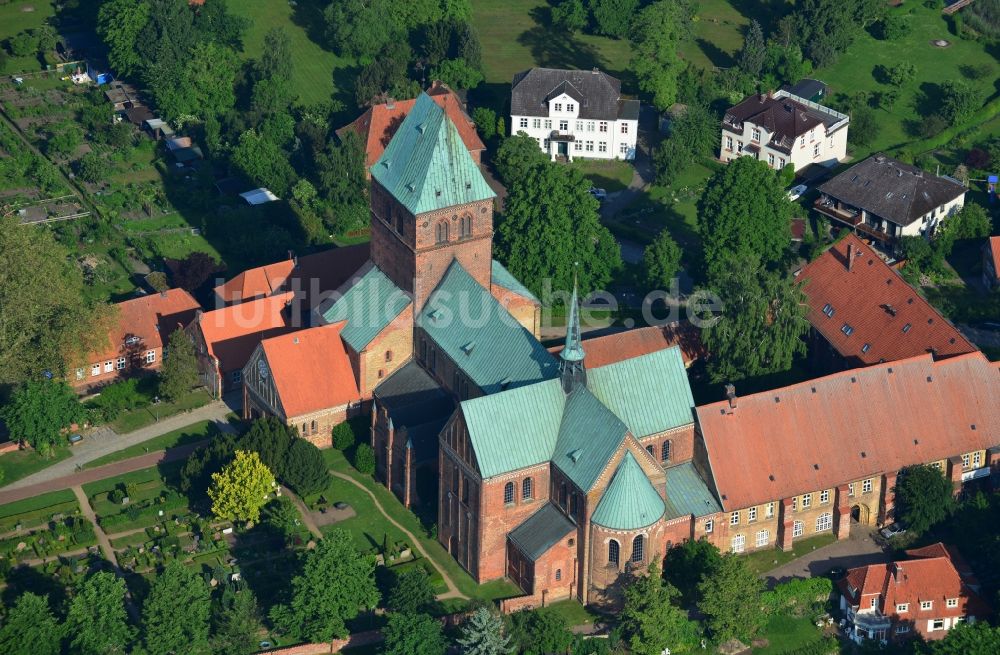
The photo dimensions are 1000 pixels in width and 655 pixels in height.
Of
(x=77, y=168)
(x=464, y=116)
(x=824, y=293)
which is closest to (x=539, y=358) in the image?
(x=824, y=293)

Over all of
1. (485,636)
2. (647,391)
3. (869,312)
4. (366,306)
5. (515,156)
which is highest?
(647,391)

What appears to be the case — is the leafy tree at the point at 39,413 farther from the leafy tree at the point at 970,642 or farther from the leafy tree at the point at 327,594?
the leafy tree at the point at 970,642

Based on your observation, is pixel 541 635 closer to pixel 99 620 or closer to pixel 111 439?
pixel 99 620

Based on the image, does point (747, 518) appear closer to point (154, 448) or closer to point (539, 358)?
point (539, 358)

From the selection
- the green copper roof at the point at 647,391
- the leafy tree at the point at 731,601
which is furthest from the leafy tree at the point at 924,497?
the green copper roof at the point at 647,391

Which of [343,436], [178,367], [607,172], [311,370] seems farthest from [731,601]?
[607,172]

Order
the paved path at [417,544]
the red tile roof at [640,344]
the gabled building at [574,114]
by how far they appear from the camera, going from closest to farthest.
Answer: the paved path at [417,544]
the red tile roof at [640,344]
the gabled building at [574,114]

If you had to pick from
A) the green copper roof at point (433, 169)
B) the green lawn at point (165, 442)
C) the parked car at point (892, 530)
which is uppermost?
the green copper roof at point (433, 169)
